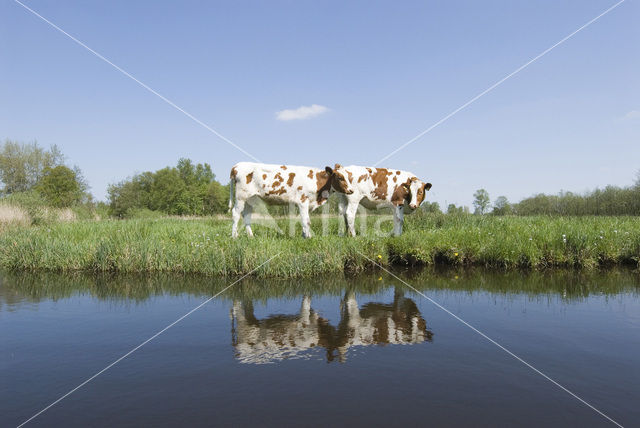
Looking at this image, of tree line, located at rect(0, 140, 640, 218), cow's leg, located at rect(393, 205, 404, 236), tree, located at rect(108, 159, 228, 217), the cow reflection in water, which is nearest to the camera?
the cow reflection in water

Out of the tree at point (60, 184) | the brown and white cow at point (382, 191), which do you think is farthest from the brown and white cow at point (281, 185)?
the tree at point (60, 184)

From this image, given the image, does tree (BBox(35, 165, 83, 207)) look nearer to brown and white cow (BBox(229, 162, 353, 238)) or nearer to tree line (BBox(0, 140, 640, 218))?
tree line (BBox(0, 140, 640, 218))

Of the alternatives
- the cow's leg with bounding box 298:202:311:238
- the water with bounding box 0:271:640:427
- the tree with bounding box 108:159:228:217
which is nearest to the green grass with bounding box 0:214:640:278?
the cow's leg with bounding box 298:202:311:238

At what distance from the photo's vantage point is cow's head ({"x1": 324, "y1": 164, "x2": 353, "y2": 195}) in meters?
13.0

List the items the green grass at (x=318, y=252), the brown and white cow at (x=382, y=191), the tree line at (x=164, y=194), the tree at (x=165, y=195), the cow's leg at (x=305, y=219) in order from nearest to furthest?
the green grass at (x=318, y=252) → the cow's leg at (x=305, y=219) → the brown and white cow at (x=382, y=191) → the tree line at (x=164, y=194) → the tree at (x=165, y=195)

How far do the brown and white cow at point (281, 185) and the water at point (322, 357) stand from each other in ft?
17.6

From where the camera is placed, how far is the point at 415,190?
13.8m

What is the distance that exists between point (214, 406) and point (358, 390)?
1.28 meters

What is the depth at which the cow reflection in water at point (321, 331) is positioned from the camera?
462cm

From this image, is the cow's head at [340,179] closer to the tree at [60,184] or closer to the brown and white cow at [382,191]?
the brown and white cow at [382,191]

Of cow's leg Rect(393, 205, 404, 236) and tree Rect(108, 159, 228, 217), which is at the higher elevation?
tree Rect(108, 159, 228, 217)

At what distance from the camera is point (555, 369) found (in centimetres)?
407

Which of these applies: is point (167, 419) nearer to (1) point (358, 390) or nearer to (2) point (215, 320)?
(1) point (358, 390)

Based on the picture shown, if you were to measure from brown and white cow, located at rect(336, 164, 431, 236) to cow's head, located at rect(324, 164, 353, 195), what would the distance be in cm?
8
